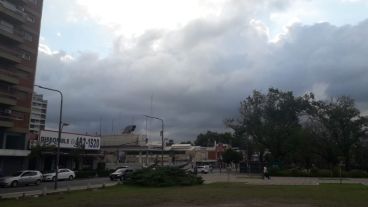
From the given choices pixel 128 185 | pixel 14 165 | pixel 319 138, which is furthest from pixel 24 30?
pixel 319 138

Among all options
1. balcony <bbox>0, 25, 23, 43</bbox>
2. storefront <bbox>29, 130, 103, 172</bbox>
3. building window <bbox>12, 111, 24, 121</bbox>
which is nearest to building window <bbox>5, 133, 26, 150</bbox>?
storefront <bbox>29, 130, 103, 172</bbox>

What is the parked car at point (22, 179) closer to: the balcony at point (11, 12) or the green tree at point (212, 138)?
the balcony at point (11, 12)

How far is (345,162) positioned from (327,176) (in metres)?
13.8

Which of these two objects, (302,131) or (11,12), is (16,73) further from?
(302,131)

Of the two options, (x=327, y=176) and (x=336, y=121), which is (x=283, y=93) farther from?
(x=327, y=176)

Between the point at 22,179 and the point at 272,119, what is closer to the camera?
the point at 22,179

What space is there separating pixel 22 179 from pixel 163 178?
14.4 metres

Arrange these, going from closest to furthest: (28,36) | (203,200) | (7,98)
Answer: (203,200)
(7,98)
(28,36)

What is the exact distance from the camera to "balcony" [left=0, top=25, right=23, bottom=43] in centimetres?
6352

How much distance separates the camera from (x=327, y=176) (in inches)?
2859

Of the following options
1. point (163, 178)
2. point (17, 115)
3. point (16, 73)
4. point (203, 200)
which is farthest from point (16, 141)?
point (203, 200)

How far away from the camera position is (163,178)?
46.6 meters

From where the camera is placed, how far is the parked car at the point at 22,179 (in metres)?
48.1

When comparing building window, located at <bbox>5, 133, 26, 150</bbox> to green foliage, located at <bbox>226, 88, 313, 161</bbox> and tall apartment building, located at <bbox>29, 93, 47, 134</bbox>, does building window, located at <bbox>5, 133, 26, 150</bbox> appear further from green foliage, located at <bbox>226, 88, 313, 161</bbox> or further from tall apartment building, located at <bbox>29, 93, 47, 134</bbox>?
Answer: tall apartment building, located at <bbox>29, 93, 47, 134</bbox>
